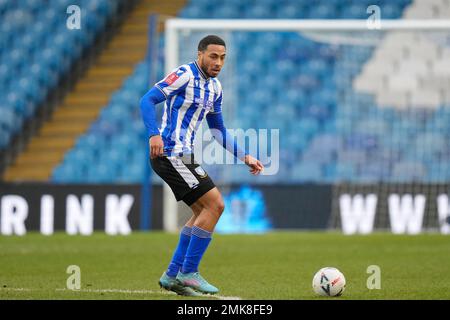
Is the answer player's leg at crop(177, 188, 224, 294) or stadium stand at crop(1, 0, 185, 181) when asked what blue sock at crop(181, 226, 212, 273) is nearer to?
player's leg at crop(177, 188, 224, 294)

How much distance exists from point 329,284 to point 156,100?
184 cm

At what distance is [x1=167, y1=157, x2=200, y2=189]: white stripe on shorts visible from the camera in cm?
720

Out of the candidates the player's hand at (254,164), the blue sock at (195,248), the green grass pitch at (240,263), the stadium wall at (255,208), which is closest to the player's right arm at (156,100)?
the blue sock at (195,248)

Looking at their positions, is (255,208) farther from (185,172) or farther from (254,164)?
(185,172)

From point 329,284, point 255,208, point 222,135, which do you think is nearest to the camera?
point 329,284

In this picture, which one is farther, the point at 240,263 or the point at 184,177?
the point at 240,263

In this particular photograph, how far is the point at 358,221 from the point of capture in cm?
1616

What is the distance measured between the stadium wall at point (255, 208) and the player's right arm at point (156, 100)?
29.9ft

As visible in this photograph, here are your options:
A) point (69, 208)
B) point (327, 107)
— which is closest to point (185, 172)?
point (69, 208)

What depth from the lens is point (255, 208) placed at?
647 inches

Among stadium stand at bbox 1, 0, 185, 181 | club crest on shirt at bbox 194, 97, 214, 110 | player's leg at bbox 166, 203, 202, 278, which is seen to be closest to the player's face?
club crest on shirt at bbox 194, 97, 214, 110

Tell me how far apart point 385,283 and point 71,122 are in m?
13.7
